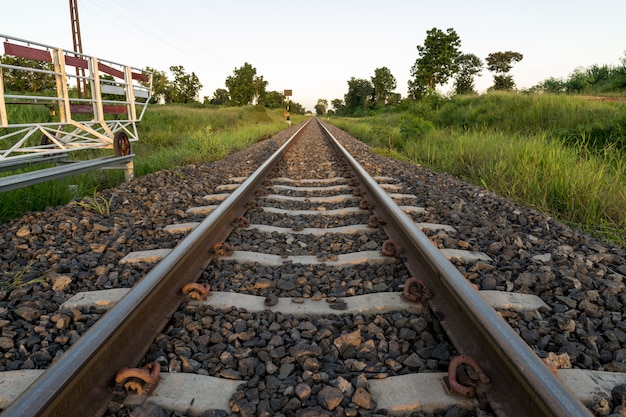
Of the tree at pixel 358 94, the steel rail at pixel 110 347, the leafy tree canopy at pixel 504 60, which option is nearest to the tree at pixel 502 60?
the leafy tree canopy at pixel 504 60

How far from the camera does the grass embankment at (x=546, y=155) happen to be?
3775mm

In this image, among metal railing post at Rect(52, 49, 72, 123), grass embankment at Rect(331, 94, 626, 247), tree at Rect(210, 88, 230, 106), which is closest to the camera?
grass embankment at Rect(331, 94, 626, 247)

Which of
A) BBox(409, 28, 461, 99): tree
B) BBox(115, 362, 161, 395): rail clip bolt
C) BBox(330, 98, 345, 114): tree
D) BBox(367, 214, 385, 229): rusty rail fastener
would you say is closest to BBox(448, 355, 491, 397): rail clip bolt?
BBox(115, 362, 161, 395): rail clip bolt

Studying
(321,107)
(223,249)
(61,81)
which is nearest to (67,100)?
(61,81)

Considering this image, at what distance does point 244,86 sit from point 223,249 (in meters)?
72.9

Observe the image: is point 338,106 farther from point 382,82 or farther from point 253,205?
point 253,205

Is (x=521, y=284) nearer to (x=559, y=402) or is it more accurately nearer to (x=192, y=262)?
(x=559, y=402)

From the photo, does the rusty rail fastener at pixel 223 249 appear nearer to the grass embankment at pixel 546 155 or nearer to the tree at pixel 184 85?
the grass embankment at pixel 546 155

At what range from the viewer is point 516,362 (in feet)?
4.33

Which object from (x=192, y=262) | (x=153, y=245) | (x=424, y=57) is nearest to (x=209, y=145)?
(x=153, y=245)

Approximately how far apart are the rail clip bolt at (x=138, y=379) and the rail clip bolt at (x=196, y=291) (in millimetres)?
639

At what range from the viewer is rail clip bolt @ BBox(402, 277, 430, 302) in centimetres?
205

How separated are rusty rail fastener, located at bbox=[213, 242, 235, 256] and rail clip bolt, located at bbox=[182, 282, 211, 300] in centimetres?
→ 57

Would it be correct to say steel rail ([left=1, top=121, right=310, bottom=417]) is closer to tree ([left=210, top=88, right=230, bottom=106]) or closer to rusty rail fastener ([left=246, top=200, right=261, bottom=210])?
rusty rail fastener ([left=246, top=200, right=261, bottom=210])
